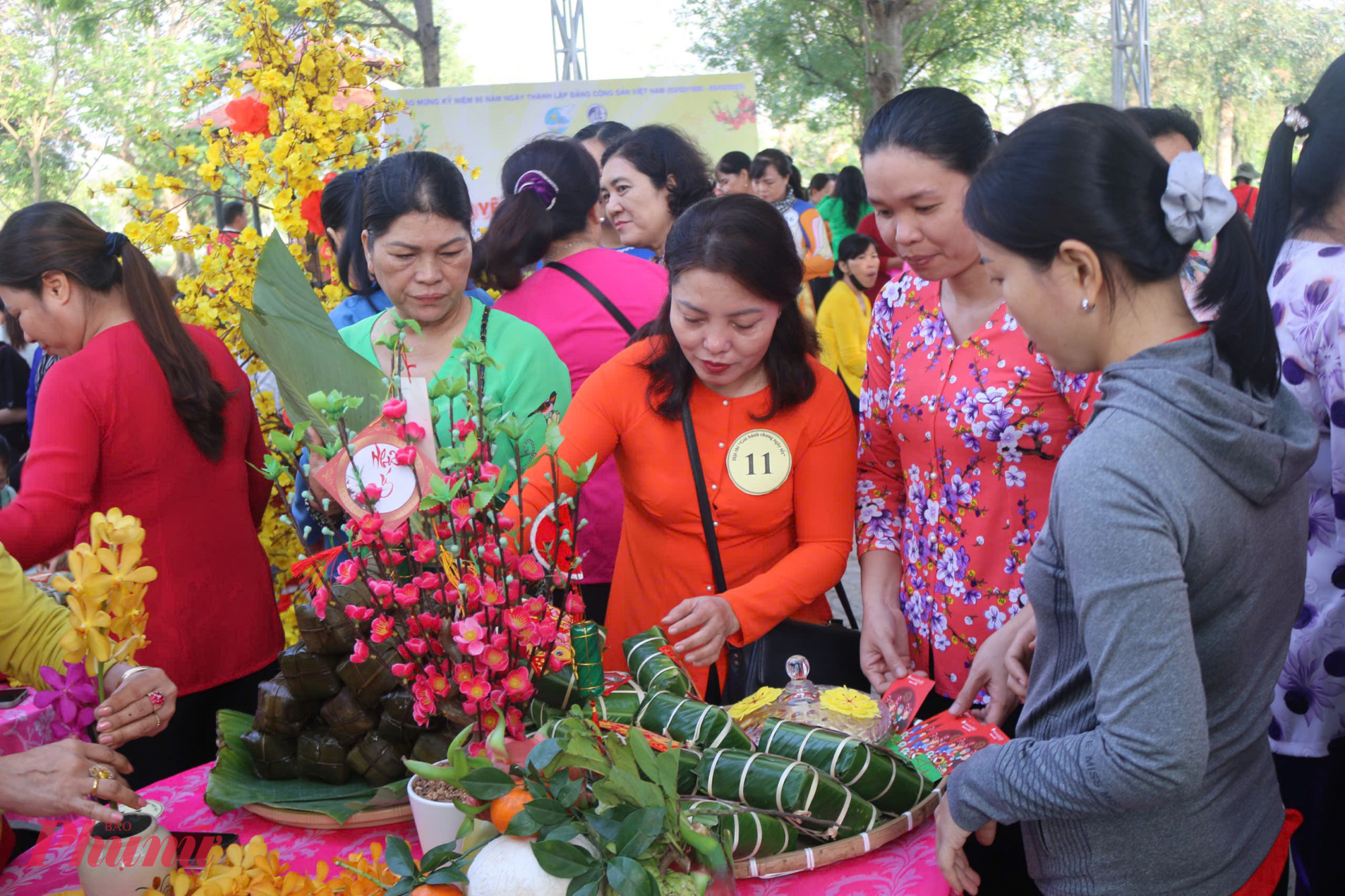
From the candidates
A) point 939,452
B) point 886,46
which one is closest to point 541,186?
point 939,452

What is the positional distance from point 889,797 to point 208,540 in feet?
4.92

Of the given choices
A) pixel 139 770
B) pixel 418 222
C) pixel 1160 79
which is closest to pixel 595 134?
pixel 418 222

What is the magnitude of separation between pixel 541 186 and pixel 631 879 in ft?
6.27

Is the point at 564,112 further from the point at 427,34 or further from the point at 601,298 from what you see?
the point at 601,298

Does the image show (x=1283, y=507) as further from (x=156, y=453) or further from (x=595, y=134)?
(x=595, y=134)

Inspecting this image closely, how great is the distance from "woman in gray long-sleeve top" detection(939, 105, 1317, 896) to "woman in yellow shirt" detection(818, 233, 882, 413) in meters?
3.88

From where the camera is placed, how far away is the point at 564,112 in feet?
23.2

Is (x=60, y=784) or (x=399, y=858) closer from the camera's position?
(x=399, y=858)

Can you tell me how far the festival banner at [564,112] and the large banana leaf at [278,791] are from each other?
579 cm

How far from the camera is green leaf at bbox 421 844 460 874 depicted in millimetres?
980

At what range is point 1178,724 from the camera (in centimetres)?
92

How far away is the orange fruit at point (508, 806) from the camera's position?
997 millimetres

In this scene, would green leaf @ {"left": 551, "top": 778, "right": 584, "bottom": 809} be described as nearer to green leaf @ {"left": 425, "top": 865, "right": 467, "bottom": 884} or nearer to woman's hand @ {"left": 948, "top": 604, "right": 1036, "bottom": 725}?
green leaf @ {"left": 425, "top": 865, "right": 467, "bottom": 884}

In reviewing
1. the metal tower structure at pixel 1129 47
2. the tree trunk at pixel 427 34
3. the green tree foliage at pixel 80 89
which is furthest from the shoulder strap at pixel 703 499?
the green tree foliage at pixel 80 89
